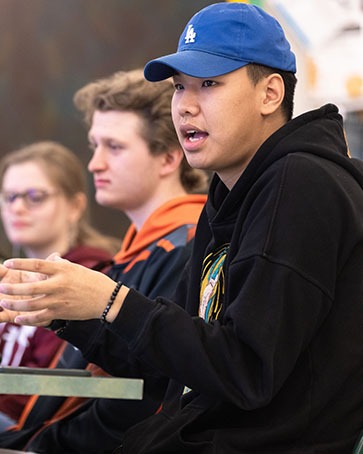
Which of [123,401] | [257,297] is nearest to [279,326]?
[257,297]

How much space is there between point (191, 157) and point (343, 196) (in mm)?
296

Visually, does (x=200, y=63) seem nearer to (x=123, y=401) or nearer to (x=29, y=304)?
(x=29, y=304)

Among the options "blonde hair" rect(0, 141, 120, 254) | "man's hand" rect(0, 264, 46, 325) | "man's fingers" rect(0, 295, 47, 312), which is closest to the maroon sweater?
"blonde hair" rect(0, 141, 120, 254)

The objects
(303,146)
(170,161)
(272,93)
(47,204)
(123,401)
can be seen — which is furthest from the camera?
(47,204)

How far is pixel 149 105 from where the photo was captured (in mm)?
2016

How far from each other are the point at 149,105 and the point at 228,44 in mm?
890

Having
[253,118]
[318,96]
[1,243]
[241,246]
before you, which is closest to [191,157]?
[253,118]

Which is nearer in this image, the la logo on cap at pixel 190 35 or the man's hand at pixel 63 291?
the man's hand at pixel 63 291

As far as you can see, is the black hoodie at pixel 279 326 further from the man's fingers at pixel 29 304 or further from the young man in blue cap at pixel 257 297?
the man's fingers at pixel 29 304

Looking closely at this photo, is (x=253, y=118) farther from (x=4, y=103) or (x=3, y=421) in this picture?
(x=4, y=103)

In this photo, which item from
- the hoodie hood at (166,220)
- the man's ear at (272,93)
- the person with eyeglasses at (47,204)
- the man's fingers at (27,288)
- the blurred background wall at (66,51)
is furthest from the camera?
the blurred background wall at (66,51)

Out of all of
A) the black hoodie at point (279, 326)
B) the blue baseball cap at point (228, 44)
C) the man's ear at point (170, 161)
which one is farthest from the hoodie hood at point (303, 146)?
the man's ear at point (170, 161)

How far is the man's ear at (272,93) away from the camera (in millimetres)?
1177

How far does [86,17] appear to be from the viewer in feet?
11.9
